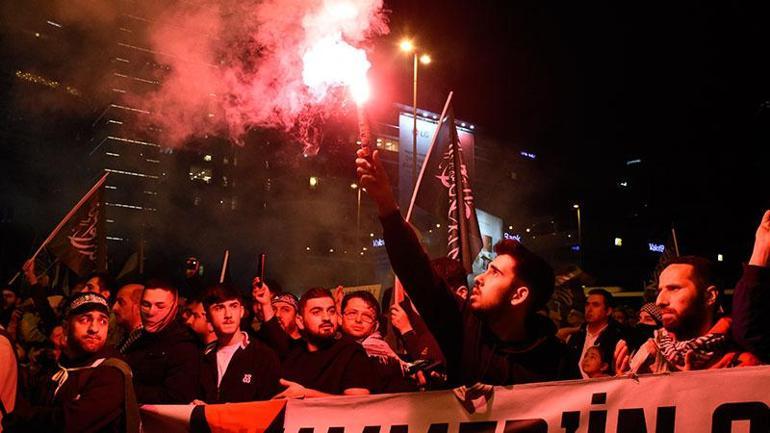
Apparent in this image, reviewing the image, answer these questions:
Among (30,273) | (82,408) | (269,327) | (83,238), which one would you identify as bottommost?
(82,408)

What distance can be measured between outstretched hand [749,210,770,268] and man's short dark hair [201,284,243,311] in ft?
12.6

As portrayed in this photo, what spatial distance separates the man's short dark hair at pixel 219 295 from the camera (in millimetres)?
5688

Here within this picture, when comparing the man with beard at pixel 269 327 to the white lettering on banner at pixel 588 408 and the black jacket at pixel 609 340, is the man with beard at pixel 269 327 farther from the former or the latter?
the black jacket at pixel 609 340

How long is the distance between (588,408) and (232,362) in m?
2.88

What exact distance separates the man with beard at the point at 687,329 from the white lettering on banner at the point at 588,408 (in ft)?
1.17

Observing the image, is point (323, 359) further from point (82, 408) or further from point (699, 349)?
point (699, 349)

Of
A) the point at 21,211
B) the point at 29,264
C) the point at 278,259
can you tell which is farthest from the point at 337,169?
the point at 29,264

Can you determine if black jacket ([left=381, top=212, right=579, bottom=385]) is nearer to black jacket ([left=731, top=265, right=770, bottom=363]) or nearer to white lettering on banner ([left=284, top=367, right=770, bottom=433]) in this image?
white lettering on banner ([left=284, top=367, right=770, bottom=433])

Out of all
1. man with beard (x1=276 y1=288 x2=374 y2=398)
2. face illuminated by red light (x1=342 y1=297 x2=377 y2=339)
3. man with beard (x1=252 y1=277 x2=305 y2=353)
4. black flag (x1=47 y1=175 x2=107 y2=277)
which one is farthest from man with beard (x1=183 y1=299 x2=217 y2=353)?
black flag (x1=47 y1=175 x2=107 y2=277)

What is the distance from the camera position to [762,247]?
10.6 ft

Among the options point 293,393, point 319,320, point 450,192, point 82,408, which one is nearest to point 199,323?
point 319,320

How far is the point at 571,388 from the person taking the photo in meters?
3.51

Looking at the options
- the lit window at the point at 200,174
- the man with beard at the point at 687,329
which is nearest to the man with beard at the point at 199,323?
the man with beard at the point at 687,329

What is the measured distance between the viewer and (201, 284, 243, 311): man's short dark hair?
224 inches
